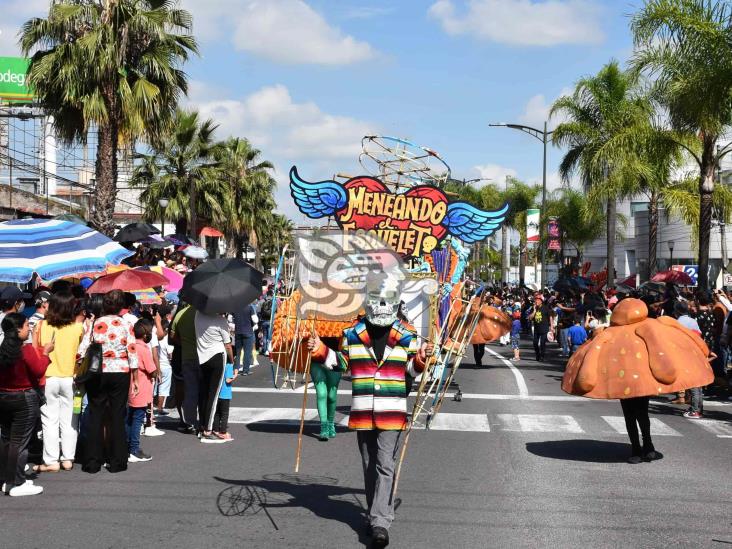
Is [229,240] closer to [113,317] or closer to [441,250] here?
[441,250]

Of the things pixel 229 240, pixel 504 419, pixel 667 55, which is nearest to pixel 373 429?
pixel 504 419

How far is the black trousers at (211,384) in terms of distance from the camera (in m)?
11.6

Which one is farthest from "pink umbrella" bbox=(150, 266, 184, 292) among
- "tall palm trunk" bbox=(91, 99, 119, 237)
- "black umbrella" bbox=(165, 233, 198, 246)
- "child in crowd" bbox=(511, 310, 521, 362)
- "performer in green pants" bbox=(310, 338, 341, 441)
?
"black umbrella" bbox=(165, 233, 198, 246)

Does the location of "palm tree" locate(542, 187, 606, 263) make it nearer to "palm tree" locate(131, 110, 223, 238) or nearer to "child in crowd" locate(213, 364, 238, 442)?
"palm tree" locate(131, 110, 223, 238)

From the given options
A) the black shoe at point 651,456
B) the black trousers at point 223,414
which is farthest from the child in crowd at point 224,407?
the black shoe at point 651,456

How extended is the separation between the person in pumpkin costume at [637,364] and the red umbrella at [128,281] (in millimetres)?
7009

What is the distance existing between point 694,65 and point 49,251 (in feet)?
50.7

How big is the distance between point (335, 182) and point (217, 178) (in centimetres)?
2680

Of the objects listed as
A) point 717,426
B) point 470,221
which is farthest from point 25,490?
point 717,426

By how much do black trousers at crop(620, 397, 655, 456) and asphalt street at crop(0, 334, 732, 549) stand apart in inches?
10.8

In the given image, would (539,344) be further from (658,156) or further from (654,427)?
(654,427)

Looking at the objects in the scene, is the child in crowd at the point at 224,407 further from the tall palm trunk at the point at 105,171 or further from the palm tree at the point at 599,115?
the palm tree at the point at 599,115

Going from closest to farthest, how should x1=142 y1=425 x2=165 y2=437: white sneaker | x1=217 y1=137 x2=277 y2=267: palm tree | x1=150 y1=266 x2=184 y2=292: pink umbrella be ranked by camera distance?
x1=142 y1=425 x2=165 y2=437: white sneaker, x1=150 y1=266 x2=184 y2=292: pink umbrella, x1=217 y1=137 x2=277 y2=267: palm tree

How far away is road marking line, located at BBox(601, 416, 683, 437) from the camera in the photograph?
1302 centimetres
